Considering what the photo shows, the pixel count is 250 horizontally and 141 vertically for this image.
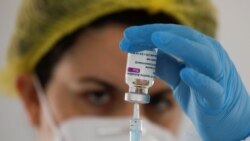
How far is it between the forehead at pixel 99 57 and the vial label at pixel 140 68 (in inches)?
23.5

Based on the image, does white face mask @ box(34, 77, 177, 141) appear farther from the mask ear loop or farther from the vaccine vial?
the vaccine vial

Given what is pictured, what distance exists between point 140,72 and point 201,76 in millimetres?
117

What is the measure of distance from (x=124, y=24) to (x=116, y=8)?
0.09 metres

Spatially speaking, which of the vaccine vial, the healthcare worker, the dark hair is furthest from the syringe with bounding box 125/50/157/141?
the dark hair

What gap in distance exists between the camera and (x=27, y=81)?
1.59m

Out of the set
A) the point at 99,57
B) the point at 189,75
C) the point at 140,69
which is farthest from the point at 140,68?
the point at 99,57

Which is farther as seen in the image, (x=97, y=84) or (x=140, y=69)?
(x=97, y=84)

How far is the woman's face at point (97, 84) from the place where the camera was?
1.47m

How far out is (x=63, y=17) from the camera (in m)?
1.44

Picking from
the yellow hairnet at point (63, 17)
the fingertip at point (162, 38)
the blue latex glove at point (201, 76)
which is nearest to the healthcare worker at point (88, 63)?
the yellow hairnet at point (63, 17)

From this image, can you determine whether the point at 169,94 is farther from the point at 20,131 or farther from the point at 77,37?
the point at 20,131

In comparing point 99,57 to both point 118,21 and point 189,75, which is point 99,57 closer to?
point 118,21

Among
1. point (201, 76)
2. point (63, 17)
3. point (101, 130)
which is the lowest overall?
point (201, 76)

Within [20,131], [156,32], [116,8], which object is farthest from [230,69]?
[20,131]
